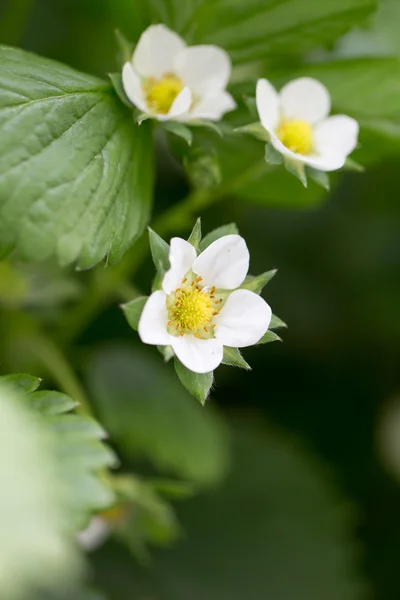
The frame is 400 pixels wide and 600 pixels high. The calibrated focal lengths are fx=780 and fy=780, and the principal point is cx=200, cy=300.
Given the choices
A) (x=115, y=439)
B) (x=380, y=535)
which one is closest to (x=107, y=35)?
(x=115, y=439)

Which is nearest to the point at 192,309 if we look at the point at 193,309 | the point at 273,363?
the point at 193,309

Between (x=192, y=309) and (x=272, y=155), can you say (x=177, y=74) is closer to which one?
(x=272, y=155)

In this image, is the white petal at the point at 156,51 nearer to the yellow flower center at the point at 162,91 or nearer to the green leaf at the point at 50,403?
the yellow flower center at the point at 162,91

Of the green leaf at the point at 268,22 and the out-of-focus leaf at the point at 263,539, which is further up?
the green leaf at the point at 268,22

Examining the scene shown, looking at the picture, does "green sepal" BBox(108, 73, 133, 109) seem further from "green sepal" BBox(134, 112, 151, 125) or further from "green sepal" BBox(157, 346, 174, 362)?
"green sepal" BBox(157, 346, 174, 362)

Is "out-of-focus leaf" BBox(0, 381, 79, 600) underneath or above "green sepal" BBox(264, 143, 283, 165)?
above

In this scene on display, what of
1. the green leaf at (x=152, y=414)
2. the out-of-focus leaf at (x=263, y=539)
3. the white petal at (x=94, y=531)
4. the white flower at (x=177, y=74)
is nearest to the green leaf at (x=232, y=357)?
the white flower at (x=177, y=74)

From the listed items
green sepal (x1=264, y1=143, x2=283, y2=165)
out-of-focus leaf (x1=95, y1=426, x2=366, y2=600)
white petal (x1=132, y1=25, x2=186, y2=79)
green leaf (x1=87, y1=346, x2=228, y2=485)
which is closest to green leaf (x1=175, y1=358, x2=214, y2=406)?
green sepal (x1=264, y1=143, x2=283, y2=165)
